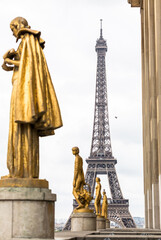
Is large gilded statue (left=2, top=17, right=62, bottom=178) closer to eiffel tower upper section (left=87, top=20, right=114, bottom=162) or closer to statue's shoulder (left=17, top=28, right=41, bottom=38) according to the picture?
statue's shoulder (left=17, top=28, right=41, bottom=38)

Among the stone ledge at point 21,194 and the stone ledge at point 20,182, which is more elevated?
the stone ledge at point 20,182

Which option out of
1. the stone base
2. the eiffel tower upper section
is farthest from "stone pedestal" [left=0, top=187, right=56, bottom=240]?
the eiffel tower upper section

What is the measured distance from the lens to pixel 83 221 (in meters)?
18.6

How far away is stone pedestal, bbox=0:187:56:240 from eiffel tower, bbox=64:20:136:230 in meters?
62.0

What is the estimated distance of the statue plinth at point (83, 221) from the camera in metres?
18.5

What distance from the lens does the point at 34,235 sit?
24.2 ft

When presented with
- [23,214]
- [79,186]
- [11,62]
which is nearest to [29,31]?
[11,62]

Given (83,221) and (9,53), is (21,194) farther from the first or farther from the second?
(83,221)

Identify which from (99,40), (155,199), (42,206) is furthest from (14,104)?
(99,40)

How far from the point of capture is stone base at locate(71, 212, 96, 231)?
1848 centimetres

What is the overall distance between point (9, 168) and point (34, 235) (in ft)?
3.99

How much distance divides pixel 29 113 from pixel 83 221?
11.7 metres

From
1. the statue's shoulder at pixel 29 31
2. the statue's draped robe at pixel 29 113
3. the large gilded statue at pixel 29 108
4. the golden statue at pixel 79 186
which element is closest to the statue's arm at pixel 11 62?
the large gilded statue at pixel 29 108

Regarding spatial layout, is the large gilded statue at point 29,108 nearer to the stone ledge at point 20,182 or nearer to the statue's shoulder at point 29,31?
the statue's shoulder at point 29,31
